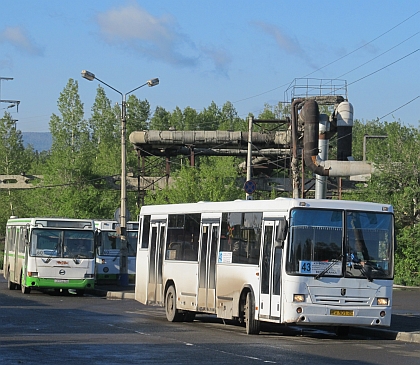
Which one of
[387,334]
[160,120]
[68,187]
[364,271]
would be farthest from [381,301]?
[160,120]

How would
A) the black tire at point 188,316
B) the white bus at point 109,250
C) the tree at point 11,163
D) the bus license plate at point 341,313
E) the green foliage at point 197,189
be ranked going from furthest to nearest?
the tree at point 11,163, the green foliage at point 197,189, the white bus at point 109,250, the black tire at point 188,316, the bus license plate at point 341,313

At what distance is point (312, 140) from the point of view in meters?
43.1

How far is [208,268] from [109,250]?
22.3 metres

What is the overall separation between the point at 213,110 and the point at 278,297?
11648 cm

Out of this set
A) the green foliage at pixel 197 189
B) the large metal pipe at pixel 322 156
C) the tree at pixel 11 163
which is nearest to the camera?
the large metal pipe at pixel 322 156

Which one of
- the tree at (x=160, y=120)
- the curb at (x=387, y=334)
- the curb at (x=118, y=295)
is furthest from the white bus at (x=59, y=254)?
the tree at (x=160, y=120)

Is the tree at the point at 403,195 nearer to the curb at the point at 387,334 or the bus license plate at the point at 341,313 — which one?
the curb at the point at 387,334

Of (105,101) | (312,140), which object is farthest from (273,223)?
(105,101)

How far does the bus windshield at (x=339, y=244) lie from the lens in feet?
59.6

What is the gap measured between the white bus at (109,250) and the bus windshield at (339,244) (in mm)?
24546

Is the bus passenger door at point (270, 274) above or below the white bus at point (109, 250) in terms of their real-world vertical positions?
below

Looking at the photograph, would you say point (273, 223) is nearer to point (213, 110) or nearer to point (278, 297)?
point (278, 297)

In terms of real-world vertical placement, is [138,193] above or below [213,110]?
below

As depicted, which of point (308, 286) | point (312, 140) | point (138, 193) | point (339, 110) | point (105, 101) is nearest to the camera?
point (308, 286)
